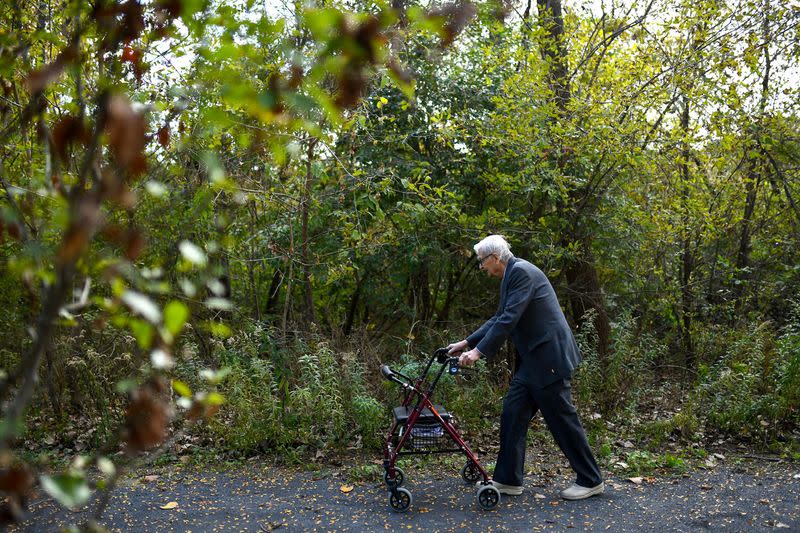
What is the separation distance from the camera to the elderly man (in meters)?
5.33

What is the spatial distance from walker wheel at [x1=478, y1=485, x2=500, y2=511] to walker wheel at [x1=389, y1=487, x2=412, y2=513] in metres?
0.52

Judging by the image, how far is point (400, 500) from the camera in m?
5.27

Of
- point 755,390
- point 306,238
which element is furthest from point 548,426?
point 306,238

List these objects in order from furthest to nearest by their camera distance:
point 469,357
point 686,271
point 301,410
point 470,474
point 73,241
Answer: point 686,271
point 301,410
point 470,474
point 469,357
point 73,241

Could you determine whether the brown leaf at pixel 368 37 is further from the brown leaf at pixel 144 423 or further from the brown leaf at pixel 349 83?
the brown leaf at pixel 144 423

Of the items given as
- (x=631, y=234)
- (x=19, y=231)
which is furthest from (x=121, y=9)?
(x=631, y=234)

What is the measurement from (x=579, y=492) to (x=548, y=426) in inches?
21.9

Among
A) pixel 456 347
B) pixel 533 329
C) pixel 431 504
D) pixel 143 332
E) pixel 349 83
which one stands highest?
pixel 349 83

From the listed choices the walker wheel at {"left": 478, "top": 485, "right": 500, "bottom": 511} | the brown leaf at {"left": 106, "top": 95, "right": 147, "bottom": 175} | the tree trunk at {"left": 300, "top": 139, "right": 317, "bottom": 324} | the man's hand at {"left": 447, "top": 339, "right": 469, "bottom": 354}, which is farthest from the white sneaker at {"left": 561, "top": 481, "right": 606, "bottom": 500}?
the brown leaf at {"left": 106, "top": 95, "right": 147, "bottom": 175}

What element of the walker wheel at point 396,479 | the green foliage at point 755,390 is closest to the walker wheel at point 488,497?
the walker wheel at point 396,479

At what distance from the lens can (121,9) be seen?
1.76 metres

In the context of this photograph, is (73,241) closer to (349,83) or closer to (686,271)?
(349,83)

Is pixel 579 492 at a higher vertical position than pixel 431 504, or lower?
higher

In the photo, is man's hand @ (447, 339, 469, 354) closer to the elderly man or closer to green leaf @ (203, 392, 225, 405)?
the elderly man
